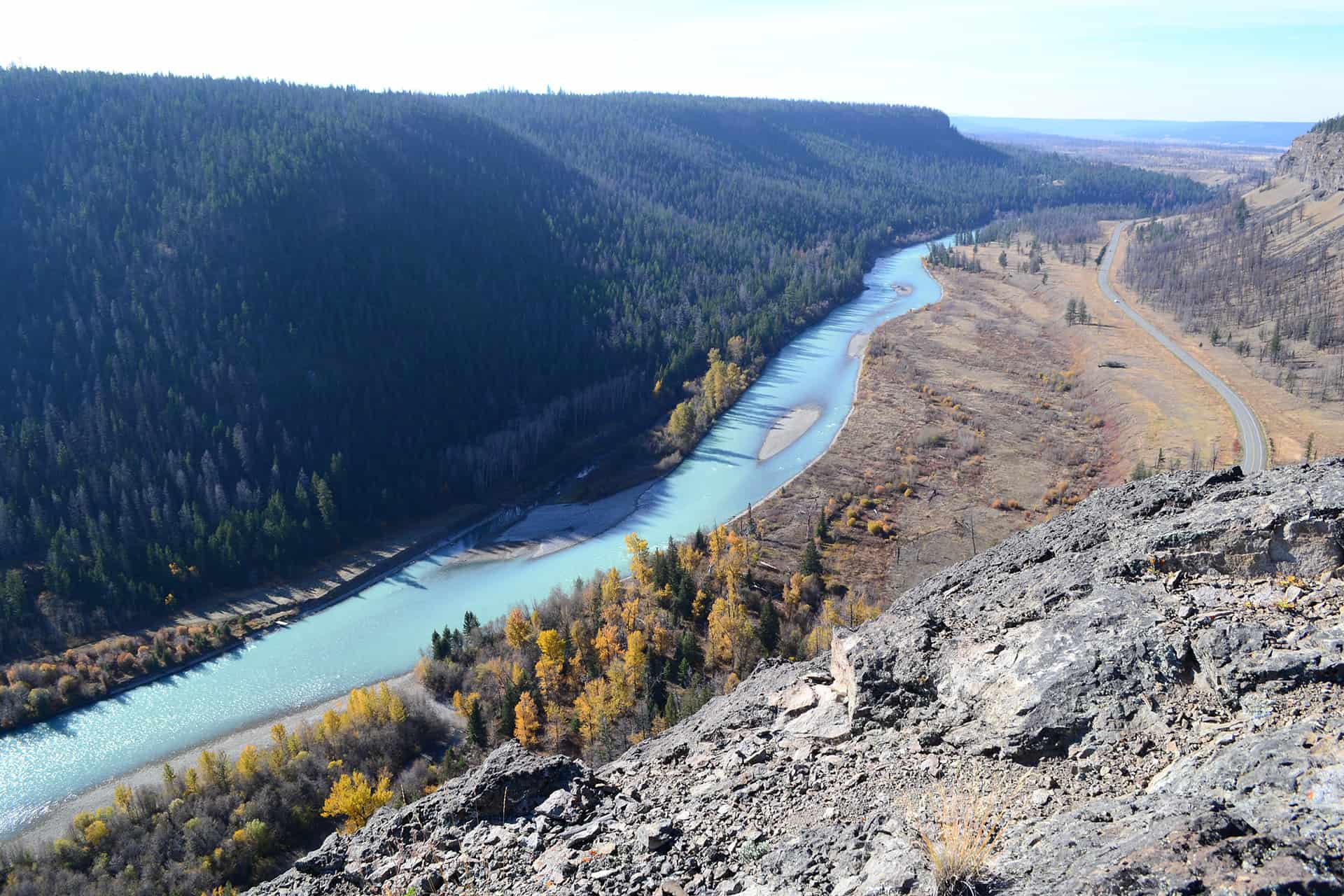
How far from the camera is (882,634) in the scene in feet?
57.6

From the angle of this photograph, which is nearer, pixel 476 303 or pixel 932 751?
pixel 932 751

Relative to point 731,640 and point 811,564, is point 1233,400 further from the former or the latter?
point 731,640

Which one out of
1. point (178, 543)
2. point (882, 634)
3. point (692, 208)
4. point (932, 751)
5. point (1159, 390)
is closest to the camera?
point (932, 751)

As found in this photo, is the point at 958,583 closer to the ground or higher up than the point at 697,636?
higher up

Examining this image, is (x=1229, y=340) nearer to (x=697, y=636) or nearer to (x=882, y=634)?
(x=697, y=636)

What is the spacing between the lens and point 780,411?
9669 cm

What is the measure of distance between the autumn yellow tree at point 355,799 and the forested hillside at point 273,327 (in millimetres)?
31400

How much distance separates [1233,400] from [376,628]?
84.0 m

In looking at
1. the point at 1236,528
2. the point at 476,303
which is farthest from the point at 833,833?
the point at 476,303

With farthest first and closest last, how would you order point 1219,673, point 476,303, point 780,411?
point 476,303
point 780,411
point 1219,673

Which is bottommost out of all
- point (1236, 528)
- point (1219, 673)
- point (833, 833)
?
point (833, 833)

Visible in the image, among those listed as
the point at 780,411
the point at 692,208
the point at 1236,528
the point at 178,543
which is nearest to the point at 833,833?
the point at 1236,528

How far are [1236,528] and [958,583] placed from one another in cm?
656

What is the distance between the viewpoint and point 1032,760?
12.6 metres
